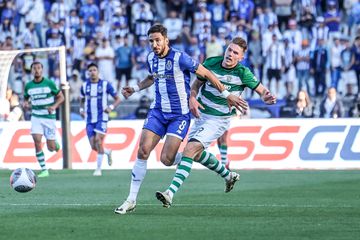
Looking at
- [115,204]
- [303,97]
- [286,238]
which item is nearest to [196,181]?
[115,204]

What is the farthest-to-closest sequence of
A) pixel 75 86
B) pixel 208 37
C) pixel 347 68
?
pixel 75 86 → pixel 208 37 → pixel 347 68

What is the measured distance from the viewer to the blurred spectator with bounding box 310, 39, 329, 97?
111 ft

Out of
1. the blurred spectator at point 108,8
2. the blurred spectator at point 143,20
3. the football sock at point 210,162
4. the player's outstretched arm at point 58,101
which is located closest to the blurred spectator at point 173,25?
the blurred spectator at point 143,20

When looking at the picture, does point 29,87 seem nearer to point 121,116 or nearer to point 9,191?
point 9,191

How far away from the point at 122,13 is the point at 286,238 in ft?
82.8

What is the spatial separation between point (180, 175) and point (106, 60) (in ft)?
66.9

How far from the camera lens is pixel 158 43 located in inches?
594

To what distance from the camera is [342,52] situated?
110 feet

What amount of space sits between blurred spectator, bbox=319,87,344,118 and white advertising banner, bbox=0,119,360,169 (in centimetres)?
334

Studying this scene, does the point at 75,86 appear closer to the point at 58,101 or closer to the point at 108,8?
the point at 108,8

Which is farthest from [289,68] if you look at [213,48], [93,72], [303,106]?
[93,72]

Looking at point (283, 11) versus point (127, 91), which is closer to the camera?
point (127, 91)

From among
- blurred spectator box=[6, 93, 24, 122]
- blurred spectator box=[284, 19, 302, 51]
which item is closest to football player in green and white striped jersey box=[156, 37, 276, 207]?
blurred spectator box=[6, 93, 24, 122]

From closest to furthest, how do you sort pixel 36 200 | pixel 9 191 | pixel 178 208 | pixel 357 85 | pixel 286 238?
1. pixel 286 238
2. pixel 178 208
3. pixel 36 200
4. pixel 9 191
5. pixel 357 85
